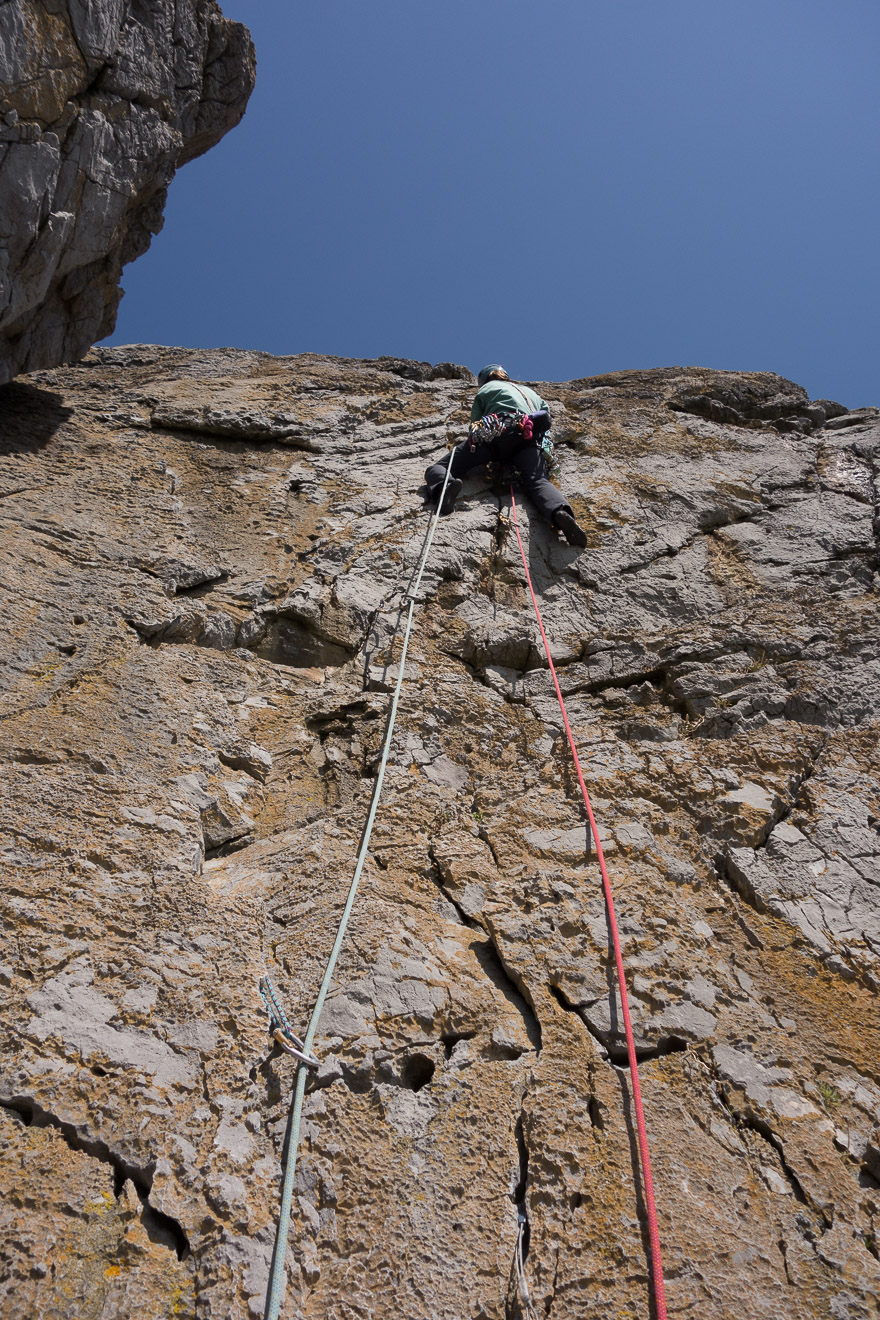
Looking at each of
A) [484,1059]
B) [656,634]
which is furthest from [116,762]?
[656,634]

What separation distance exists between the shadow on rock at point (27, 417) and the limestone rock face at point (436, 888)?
0.17 ft

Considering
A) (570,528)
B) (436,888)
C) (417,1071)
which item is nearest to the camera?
(417,1071)

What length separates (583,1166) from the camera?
7.28 feet

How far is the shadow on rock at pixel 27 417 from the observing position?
534 centimetres

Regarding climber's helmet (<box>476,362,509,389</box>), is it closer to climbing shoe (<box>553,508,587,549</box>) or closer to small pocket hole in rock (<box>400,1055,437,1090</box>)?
climbing shoe (<box>553,508,587,549</box>)

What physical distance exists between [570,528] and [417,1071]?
11.5 ft

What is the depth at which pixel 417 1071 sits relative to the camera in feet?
8.11

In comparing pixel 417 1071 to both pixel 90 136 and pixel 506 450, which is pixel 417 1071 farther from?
pixel 90 136

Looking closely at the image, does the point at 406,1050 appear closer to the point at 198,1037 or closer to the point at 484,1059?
the point at 484,1059

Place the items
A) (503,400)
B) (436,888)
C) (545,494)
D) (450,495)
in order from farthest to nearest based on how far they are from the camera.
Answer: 1. (503,400)
2. (450,495)
3. (545,494)
4. (436,888)

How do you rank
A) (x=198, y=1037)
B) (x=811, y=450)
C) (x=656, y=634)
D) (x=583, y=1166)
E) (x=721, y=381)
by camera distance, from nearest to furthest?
(x=583, y=1166) → (x=198, y=1037) → (x=656, y=634) → (x=811, y=450) → (x=721, y=381)

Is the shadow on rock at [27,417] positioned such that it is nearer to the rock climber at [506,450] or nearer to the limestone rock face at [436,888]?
the limestone rock face at [436,888]

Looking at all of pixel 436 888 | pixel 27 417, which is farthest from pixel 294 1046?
pixel 27 417

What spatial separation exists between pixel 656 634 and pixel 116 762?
114 inches
